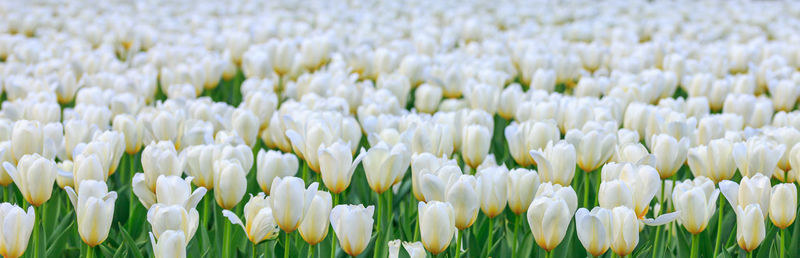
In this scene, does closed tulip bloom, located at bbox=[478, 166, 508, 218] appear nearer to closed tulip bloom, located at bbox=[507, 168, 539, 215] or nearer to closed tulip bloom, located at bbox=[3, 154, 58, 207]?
closed tulip bloom, located at bbox=[507, 168, 539, 215]

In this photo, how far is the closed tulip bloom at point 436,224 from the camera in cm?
→ 195

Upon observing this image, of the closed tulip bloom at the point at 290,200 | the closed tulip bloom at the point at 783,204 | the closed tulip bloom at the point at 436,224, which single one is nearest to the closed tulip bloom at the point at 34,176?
the closed tulip bloom at the point at 290,200

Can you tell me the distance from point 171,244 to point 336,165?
620 mm

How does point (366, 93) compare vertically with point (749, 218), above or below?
below

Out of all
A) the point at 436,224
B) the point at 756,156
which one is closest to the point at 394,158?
the point at 436,224

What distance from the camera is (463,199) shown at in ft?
6.77

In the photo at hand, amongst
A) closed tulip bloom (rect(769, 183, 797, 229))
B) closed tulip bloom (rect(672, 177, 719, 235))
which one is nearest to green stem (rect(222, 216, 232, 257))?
closed tulip bloom (rect(672, 177, 719, 235))

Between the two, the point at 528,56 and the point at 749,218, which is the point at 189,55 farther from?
the point at 749,218

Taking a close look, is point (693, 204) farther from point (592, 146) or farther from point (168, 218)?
point (168, 218)

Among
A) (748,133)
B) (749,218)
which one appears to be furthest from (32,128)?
(748,133)

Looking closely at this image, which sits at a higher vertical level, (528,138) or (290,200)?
(290,200)

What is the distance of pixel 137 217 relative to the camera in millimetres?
2604

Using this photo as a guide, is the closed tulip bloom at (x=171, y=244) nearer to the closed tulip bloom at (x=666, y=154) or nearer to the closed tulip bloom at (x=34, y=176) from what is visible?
the closed tulip bloom at (x=34, y=176)

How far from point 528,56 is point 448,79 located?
755 millimetres
